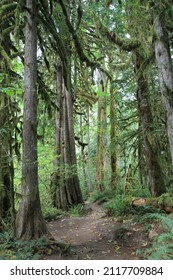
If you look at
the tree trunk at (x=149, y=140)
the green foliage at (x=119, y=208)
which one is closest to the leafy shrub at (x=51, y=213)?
the green foliage at (x=119, y=208)

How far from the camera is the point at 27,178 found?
562cm

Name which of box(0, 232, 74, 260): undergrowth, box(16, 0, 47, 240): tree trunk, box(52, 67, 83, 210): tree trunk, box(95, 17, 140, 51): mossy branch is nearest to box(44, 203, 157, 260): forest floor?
box(0, 232, 74, 260): undergrowth

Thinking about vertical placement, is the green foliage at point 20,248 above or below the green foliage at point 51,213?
above

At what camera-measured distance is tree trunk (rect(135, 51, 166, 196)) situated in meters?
7.89

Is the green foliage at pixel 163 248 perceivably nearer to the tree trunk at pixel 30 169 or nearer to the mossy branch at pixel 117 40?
the tree trunk at pixel 30 169

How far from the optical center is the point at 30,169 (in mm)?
5609

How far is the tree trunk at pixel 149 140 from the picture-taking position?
25.9 feet

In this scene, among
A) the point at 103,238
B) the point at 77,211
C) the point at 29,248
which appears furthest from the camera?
the point at 77,211

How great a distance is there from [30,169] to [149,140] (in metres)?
3.87

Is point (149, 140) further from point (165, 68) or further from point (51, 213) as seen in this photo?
point (51, 213)

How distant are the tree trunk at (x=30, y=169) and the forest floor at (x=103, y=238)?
2.48 feet

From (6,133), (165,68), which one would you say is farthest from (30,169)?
(165,68)
